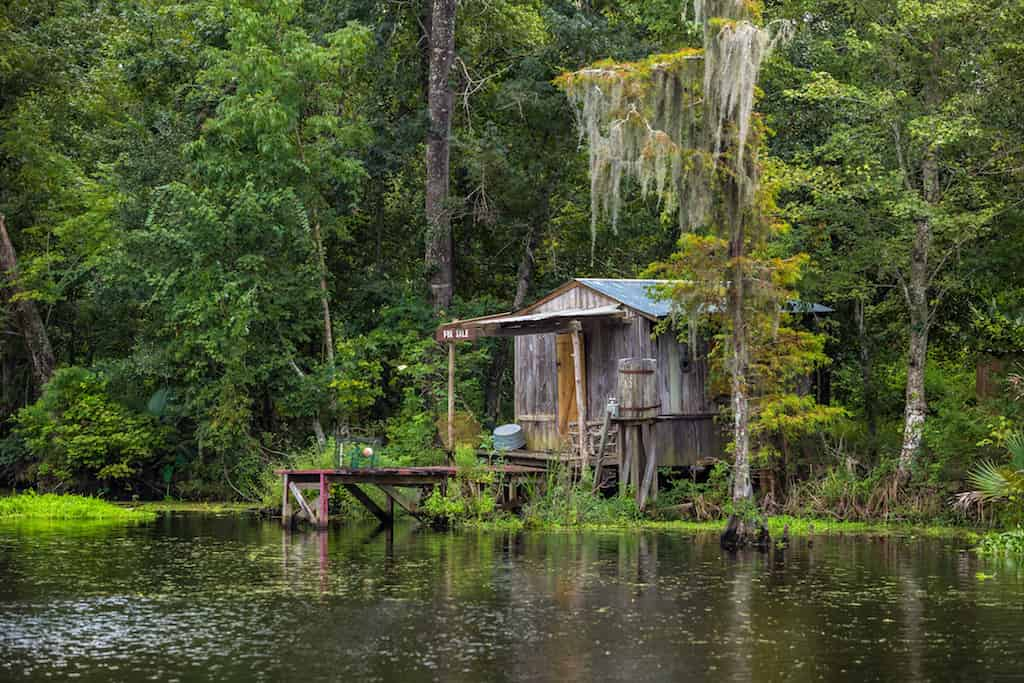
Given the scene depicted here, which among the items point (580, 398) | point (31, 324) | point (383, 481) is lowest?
point (383, 481)

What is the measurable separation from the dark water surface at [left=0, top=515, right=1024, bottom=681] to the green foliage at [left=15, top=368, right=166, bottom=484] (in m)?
9.62

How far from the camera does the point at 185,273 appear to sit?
32.5 metres

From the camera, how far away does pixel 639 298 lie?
28.0 metres

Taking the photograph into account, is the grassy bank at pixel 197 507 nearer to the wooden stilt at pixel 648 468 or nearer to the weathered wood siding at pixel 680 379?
the wooden stilt at pixel 648 468

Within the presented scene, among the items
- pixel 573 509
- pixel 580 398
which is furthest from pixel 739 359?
pixel 580 398

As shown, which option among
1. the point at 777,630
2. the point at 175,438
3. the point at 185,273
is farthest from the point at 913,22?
the point at 175,438

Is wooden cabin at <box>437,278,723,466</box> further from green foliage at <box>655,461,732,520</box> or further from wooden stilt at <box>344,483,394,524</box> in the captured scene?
wooden stilt at <box>344,483,394,524</box>

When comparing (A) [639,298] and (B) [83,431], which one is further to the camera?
(B) [83,431]

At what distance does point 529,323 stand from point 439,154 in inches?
292

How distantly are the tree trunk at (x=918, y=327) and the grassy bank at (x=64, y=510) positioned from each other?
15.8m

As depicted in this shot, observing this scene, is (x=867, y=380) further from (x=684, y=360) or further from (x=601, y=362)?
(x=601, y=362)

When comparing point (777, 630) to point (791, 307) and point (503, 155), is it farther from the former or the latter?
point (503, 155)

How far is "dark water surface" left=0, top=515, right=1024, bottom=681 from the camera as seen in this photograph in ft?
42.9

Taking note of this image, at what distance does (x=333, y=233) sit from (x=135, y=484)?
829 centimetres
